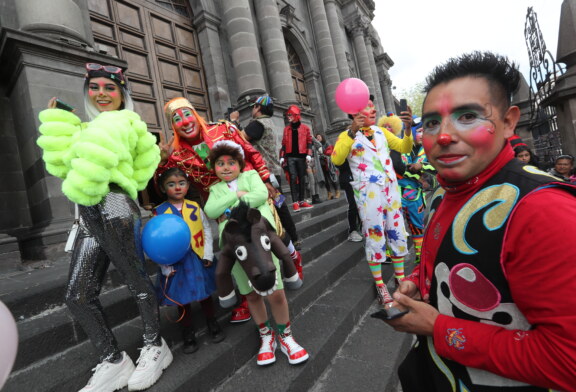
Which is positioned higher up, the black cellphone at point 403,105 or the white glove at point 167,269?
the black cellphone at point 403,105

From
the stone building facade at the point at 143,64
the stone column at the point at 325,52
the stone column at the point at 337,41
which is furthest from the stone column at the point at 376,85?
the stone column at the point at 325,52

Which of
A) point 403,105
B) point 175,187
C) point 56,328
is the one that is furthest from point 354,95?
point 56,328

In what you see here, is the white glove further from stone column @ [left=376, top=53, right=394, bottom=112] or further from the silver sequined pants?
stone column @ [left=376, top=53, right=394, bottom=112]

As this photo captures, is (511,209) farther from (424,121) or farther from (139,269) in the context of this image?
(139,269)

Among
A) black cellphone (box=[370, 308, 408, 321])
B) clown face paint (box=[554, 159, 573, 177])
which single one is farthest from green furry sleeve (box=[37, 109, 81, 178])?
clown face paint (box=[554, 159, 573, 177])

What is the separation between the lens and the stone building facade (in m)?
3.61

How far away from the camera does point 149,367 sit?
1.72 m

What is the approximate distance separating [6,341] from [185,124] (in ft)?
6.32

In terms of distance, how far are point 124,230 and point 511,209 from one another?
1.94 m

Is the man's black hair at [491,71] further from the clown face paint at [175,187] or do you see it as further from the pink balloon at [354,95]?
the clown face paint at [175,187]

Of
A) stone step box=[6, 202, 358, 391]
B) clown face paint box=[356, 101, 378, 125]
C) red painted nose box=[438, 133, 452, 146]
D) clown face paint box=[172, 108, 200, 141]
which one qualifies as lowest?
stone step box=[6, 202, 358, 391]

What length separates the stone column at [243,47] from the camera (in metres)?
7.70

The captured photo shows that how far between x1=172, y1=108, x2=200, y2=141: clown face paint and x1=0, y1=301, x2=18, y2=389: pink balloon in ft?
6.05

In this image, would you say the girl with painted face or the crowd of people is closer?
the crowd of people
